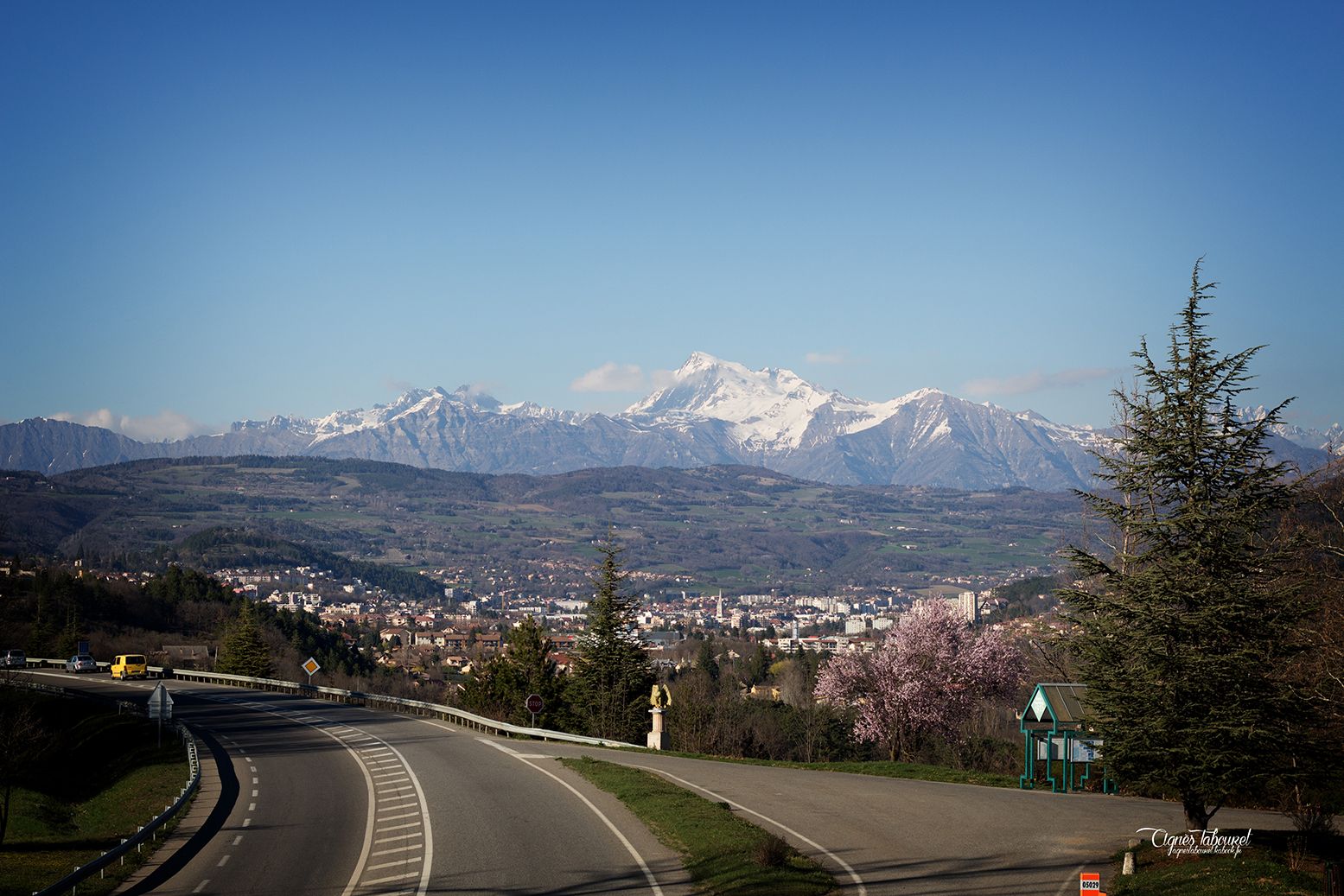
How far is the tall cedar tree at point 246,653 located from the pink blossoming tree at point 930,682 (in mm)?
43261

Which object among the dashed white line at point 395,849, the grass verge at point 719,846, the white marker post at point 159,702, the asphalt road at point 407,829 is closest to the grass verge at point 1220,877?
the grass verge at point 719,846

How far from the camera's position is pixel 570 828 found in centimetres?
2259

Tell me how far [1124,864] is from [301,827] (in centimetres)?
1501

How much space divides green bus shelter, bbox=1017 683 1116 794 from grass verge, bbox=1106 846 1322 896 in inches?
328

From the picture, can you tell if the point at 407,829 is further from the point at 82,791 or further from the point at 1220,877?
the point at 82,791

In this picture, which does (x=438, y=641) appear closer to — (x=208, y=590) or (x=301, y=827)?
(x=208, y=590)

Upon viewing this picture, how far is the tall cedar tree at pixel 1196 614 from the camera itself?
19062 millimetres

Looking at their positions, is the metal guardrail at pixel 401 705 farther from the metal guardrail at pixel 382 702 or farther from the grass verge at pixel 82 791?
the grass verge at pixel 82 791

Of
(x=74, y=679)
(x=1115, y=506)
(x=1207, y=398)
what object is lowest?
(x=74, y=679)

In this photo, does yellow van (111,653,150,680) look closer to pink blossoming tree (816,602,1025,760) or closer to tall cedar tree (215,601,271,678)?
tall cedar tree (215,601,271,678)

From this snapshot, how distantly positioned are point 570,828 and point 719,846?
150 inches

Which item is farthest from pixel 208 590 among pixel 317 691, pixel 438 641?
pixel 317 691

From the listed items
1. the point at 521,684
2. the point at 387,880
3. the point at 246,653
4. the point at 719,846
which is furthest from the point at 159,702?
the point at 246,653

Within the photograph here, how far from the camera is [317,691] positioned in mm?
60438
